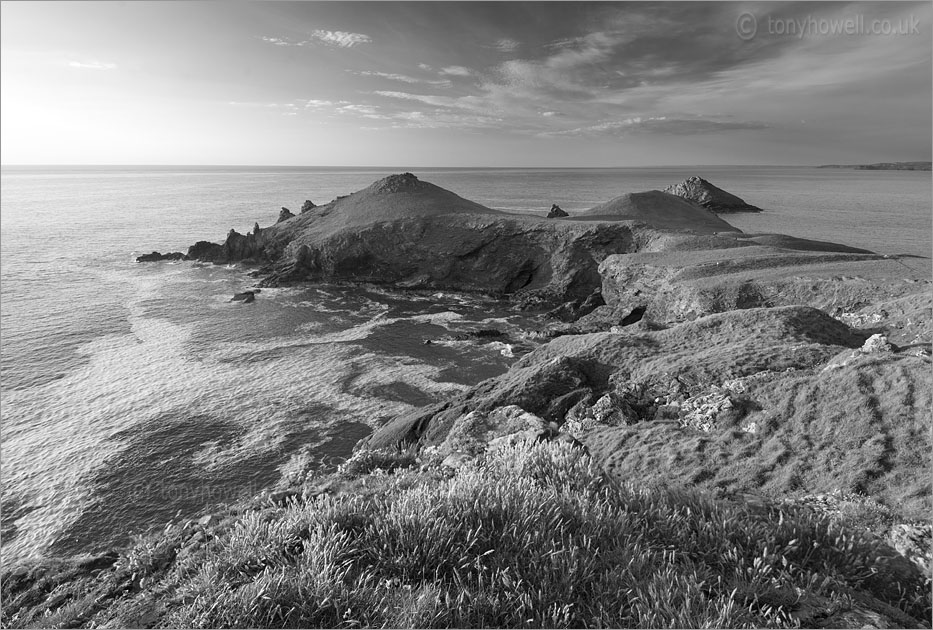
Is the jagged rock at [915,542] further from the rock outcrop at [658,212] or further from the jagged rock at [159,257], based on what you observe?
the jagged rock at [159,257]

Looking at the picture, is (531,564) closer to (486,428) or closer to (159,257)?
(486,428)

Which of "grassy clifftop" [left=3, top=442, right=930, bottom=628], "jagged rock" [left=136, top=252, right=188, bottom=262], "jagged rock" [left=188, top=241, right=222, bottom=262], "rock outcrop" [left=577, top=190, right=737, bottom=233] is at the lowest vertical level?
"jagged rock" [left=136, top=252, right=188, bottom=262]

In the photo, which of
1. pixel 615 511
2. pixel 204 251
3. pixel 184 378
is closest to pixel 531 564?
pixel 615 511

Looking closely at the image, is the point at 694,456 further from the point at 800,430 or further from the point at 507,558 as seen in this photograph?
the point at 507,558

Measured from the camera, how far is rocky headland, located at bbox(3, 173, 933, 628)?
495 centimetres

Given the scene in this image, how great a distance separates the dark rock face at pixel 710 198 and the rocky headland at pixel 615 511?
355ft

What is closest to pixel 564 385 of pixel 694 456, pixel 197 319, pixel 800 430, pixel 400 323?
pixel 694 456

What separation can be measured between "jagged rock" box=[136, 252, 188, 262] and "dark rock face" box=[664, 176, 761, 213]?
105599 mm

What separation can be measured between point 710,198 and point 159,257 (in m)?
119

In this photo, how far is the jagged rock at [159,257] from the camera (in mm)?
66606

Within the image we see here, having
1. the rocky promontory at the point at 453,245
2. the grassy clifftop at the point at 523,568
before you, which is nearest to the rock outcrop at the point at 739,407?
the grassy clifftop at the point at 523,568

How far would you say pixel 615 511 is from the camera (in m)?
6.48

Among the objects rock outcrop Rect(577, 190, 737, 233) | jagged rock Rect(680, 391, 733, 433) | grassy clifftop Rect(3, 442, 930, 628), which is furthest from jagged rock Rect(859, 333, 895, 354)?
rock outcrop Rect(577, 190, 737, 233)

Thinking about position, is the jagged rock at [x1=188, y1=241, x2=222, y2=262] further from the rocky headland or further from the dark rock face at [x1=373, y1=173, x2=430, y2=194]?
the rocky headland
